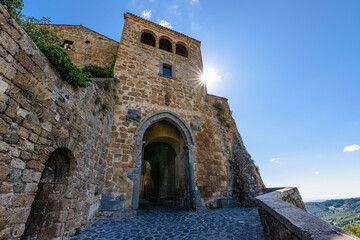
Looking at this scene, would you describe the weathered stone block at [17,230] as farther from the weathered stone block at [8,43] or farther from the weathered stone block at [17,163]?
Answer: the weathered stone block at [8,43]

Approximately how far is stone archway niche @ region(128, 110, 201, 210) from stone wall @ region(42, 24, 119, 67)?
5695 millimetres

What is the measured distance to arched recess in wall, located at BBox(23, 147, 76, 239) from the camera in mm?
2883

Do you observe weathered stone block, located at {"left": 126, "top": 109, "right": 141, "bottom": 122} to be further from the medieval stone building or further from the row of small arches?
the row of small arches

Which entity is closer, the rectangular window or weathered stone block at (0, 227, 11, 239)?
weathered stone block at (0, 227, 11, 239)

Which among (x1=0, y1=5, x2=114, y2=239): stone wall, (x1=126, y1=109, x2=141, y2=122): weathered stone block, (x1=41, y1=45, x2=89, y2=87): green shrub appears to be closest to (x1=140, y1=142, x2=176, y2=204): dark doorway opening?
(x1=126, y1=109, x2=141, y2=122): weathered stone block

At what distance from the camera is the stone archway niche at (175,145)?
583 cm

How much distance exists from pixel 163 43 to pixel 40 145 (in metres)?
9.99

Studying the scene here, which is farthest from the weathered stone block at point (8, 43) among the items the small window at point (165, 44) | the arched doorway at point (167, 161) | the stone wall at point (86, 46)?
the small window at point (165, 44)

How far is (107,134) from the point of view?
5.74 m

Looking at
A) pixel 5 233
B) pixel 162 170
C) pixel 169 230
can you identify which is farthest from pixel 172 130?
pixel 5 233

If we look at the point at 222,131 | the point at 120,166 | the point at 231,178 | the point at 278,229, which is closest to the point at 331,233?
the point at 278,229

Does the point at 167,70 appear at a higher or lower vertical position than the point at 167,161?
higher

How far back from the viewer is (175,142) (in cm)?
859

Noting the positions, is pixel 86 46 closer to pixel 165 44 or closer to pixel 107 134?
pixel 165 44
